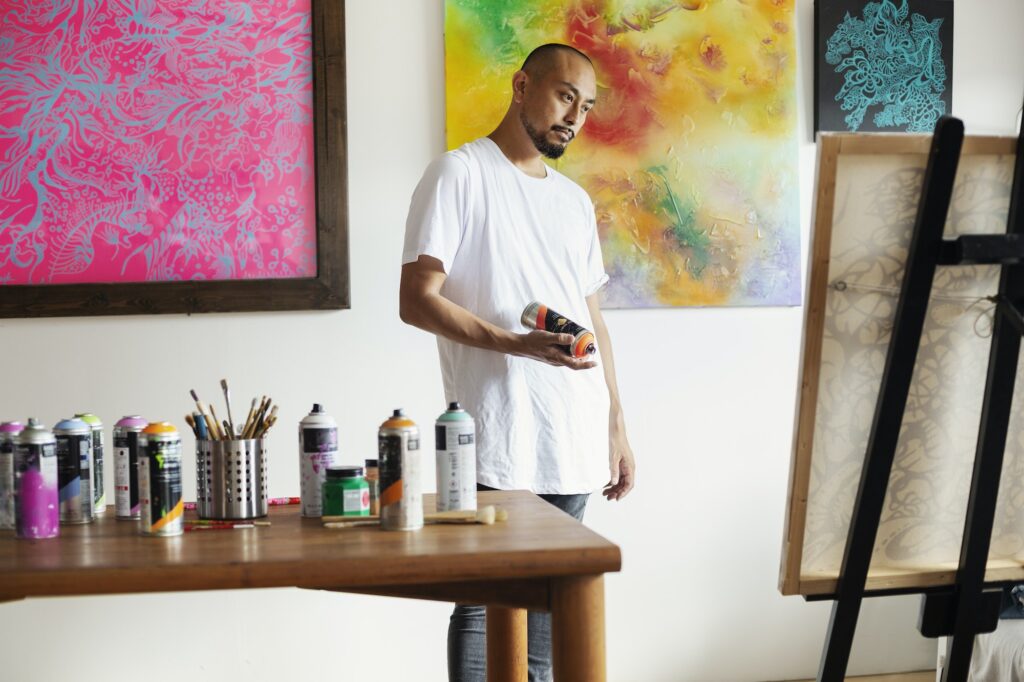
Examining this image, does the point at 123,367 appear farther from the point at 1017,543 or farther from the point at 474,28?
the point at 1017,543

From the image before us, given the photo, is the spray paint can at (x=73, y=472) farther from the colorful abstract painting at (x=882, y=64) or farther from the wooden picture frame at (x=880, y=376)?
the colorful abstract painting at (x=882, y=64)

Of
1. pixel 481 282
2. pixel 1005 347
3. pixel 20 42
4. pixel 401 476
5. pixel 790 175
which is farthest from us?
pixel 790 175

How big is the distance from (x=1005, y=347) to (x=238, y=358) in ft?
6.30

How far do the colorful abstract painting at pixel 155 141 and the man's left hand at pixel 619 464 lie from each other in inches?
39.4

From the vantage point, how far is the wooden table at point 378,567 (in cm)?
127

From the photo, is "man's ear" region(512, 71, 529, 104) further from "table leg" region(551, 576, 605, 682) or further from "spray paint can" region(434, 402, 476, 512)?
"table leg" region(551, 576, 605, 682)

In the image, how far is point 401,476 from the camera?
1.48 meters

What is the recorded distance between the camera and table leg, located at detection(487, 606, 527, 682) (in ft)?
5.88

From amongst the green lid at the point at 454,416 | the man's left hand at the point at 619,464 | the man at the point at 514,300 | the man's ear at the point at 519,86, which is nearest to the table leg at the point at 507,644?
the man at the point at 514,300

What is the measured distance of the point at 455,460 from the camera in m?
1.55

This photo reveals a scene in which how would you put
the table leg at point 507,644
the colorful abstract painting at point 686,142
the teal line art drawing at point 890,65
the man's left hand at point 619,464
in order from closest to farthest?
1. the table leg at point 507,644
2. the man's left hand at point 619,464
3. the colorful abstract painting at point 686,142
4. the teal line art drawing at point 890,65

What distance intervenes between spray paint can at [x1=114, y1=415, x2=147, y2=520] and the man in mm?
599

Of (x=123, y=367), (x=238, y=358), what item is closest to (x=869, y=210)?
(x=238, y=358)

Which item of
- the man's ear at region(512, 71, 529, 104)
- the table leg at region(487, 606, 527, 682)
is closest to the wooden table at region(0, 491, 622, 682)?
the table leg at region(487, 606, 527, 682)
